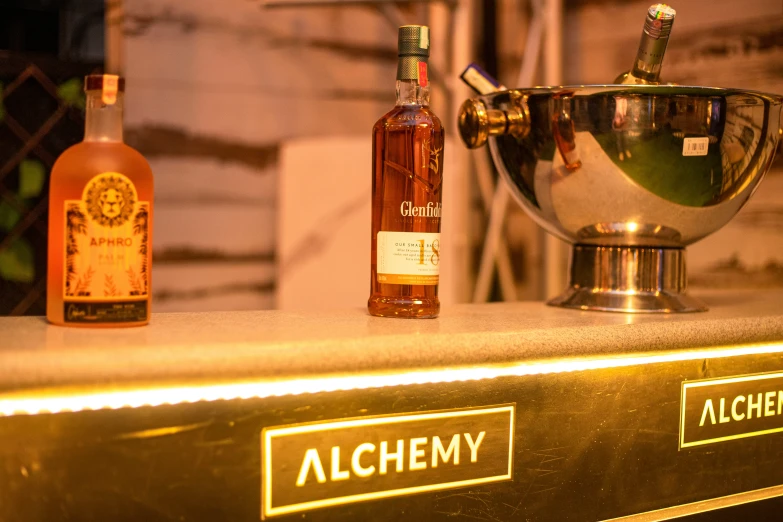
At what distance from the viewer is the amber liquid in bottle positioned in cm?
80

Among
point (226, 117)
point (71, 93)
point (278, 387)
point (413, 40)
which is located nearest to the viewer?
point (278, 387)

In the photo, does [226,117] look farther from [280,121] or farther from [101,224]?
[101,224]

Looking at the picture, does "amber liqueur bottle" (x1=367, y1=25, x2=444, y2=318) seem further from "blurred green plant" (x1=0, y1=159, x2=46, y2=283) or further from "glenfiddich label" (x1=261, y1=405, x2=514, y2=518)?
"blurred green plant" (x1=0, y1=159, x2=46, y2=283)

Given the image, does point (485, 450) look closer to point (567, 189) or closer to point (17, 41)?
point (567, 189)

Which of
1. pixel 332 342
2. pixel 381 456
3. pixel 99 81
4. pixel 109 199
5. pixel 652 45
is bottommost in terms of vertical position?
pixel 381 456

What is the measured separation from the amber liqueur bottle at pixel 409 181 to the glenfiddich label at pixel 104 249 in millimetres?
233

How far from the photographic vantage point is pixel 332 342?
0.67 m

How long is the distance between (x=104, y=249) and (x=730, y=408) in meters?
0.68

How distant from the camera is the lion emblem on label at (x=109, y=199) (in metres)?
0.67

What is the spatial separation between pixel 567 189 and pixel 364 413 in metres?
0.39

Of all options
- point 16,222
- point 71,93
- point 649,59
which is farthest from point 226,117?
point 649,59

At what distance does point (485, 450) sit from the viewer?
745mm

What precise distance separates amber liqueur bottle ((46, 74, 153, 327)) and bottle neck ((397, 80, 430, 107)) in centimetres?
27

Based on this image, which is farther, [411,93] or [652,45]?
[652,45]
